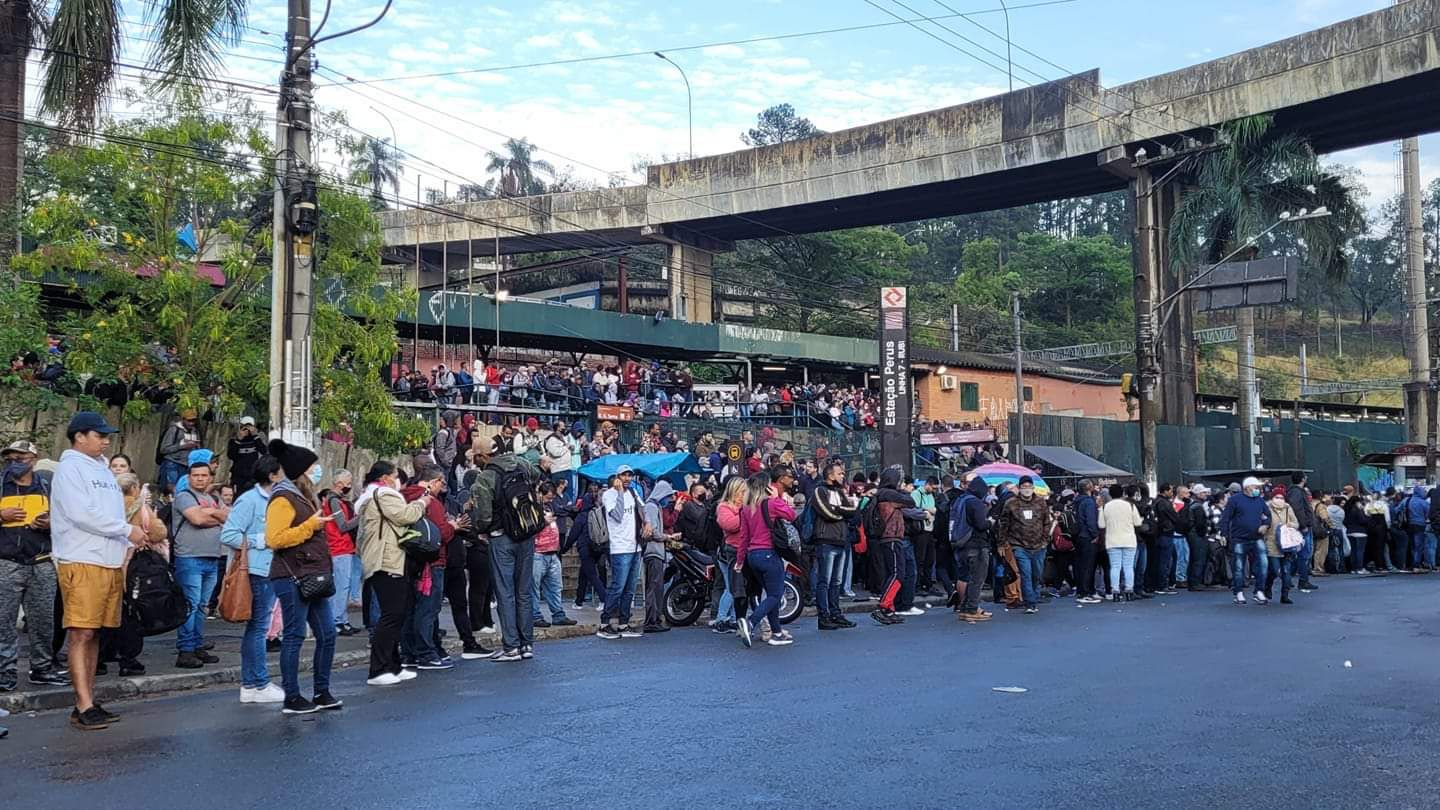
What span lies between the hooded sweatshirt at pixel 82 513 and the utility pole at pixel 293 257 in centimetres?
584

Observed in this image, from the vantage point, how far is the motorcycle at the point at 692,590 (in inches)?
598

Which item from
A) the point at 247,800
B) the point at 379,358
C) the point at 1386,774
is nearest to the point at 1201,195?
the point at 379,358

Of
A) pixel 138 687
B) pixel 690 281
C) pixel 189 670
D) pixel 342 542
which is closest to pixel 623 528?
pixel 342 542

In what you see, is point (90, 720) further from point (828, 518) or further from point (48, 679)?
point (828, 518)

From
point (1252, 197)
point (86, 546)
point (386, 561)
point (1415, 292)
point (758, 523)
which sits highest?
point (1252, 197)

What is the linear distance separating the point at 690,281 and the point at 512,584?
36811 mm

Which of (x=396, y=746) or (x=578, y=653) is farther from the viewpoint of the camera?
(x=578, y=653)

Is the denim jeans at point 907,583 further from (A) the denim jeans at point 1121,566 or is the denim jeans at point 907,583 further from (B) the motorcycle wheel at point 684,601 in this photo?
(A) the denim jeans at point 1121,566

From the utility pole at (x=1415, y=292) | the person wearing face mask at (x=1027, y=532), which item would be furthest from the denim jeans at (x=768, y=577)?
the utility pole at (x=1415, y=292)

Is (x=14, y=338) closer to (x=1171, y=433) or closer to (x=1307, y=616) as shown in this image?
(x=1307, y=616)

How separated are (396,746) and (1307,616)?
12693 mm

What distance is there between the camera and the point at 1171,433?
39875 mm

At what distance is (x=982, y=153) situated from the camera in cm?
4091

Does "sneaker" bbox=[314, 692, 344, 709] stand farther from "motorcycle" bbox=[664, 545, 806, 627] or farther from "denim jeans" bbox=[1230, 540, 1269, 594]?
"denim jeans" bbox=[1230, 540, 1269, 594]
